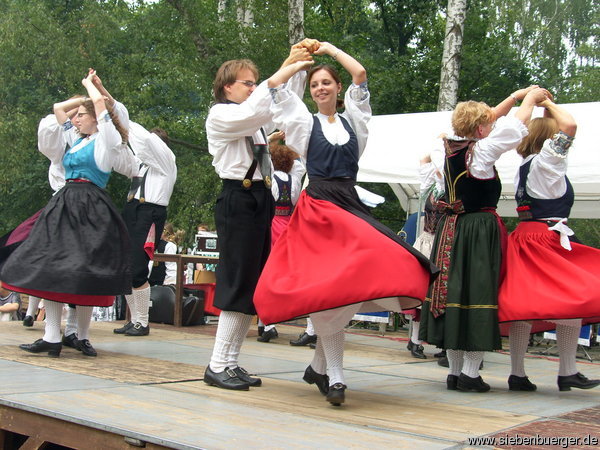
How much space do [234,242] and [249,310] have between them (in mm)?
317

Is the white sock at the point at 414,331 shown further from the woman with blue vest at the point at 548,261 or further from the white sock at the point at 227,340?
the white sock at the point at 227,340

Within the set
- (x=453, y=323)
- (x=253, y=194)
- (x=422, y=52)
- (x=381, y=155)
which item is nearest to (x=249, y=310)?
(x=253, y=194)

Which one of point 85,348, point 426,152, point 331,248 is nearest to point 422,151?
point 426,152

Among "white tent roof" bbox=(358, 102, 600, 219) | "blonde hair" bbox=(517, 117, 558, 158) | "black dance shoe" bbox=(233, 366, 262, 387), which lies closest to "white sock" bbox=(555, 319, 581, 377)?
"blonde hair" bbox=(517, 117, 558, 158)

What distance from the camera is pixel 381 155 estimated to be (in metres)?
7.29

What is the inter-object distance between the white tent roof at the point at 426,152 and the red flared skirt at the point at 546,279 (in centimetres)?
265

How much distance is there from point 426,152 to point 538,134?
10.0 ft

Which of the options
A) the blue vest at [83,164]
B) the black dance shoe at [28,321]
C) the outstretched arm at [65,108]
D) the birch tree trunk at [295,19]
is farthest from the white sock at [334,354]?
the birch tree trunk at [295,19]

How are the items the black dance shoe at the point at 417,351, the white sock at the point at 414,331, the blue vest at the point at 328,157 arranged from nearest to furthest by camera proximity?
1. the blue vest at the point at 328,157
2. the black dance shoe at the point at 417,351
3. the white sock at the point at 414,331

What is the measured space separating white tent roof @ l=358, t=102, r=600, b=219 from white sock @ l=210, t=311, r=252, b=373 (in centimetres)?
372

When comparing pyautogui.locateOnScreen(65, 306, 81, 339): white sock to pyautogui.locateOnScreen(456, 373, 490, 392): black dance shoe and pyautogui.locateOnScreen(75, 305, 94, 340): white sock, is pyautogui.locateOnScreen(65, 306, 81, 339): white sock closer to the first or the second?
pyautogui.locateOnScreen(75, 305, 94, 340): white sock

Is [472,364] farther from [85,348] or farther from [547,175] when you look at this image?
[85,348]

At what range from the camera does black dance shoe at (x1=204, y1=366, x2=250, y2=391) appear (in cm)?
330

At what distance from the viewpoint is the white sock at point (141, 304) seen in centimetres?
565
